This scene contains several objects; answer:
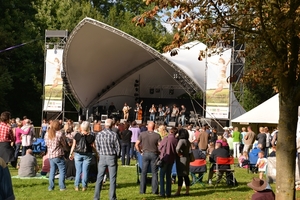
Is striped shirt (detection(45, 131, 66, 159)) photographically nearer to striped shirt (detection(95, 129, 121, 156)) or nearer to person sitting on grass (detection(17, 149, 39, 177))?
striped shirt (detection(95, 129, 121, 156))

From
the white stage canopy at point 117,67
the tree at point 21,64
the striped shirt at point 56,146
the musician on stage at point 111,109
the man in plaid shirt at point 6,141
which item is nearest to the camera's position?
the striped shirt at point 56,146

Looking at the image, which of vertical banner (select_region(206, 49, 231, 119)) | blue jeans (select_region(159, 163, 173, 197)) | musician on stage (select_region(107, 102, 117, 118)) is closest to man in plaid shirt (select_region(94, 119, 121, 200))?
blue jeans (select_region(159, 163, 173, 197))

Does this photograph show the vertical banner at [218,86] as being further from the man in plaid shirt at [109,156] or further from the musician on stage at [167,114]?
the man in plaid shirt at [109,156]

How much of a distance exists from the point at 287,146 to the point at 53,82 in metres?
26.1

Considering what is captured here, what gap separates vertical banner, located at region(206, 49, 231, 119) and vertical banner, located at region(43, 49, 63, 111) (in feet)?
27.9

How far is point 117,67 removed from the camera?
38.1 meters

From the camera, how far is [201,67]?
3481 cm

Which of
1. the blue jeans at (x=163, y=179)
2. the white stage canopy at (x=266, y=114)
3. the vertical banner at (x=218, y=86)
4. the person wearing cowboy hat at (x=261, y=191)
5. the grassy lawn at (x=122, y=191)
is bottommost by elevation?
the grassy lawn at (x=122, y=191)

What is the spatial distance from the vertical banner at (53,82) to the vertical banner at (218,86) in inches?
334

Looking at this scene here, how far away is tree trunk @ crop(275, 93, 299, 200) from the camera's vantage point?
833cm

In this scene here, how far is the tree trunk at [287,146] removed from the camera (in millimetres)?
8328

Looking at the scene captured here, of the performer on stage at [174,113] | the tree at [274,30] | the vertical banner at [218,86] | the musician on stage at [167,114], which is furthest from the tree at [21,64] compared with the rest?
the tree at [274,30]

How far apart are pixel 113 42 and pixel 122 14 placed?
2016cm

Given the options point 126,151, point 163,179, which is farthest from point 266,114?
point 163,179
